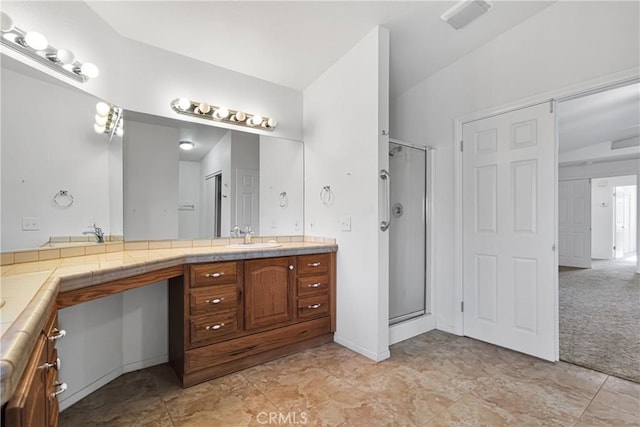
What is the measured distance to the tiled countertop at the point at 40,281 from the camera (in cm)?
56

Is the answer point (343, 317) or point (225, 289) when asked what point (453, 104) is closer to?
point (343, 317)

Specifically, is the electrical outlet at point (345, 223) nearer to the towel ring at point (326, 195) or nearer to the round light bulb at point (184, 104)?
the towel ring at point (326, 195)

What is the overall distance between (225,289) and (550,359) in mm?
2516

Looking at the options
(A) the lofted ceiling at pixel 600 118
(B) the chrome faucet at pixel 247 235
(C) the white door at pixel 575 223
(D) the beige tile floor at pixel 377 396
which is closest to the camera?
(D) the beige tile floor at pixel 377 396


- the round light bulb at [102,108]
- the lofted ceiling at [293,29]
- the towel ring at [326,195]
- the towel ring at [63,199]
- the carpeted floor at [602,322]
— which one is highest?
the lofted ceiling at [293,29]

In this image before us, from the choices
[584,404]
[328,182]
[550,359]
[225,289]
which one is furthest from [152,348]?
[550,359]

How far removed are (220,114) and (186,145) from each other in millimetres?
402

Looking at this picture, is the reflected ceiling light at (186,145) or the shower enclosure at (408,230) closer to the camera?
the reflected ceiling light at (186,145)

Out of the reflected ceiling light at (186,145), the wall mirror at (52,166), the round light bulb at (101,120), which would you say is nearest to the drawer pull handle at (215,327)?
the wall mirror at (52,166)

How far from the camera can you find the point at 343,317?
2.68 m

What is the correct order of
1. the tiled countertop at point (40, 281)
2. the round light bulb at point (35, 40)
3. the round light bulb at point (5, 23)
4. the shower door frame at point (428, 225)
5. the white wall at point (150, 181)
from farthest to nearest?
the shower door frame at point (428, 225) < the white wall at point (150, 181) < the round light bulb at point (35, 40) < the round light bulb at point (5, 23) < the tiled countertop at point (40, 281)

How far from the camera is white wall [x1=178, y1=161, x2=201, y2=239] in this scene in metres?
2.53

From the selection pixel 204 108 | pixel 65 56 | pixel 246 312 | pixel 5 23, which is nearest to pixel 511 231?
pixel 246 312

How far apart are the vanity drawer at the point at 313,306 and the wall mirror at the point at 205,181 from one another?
29.8 inches
